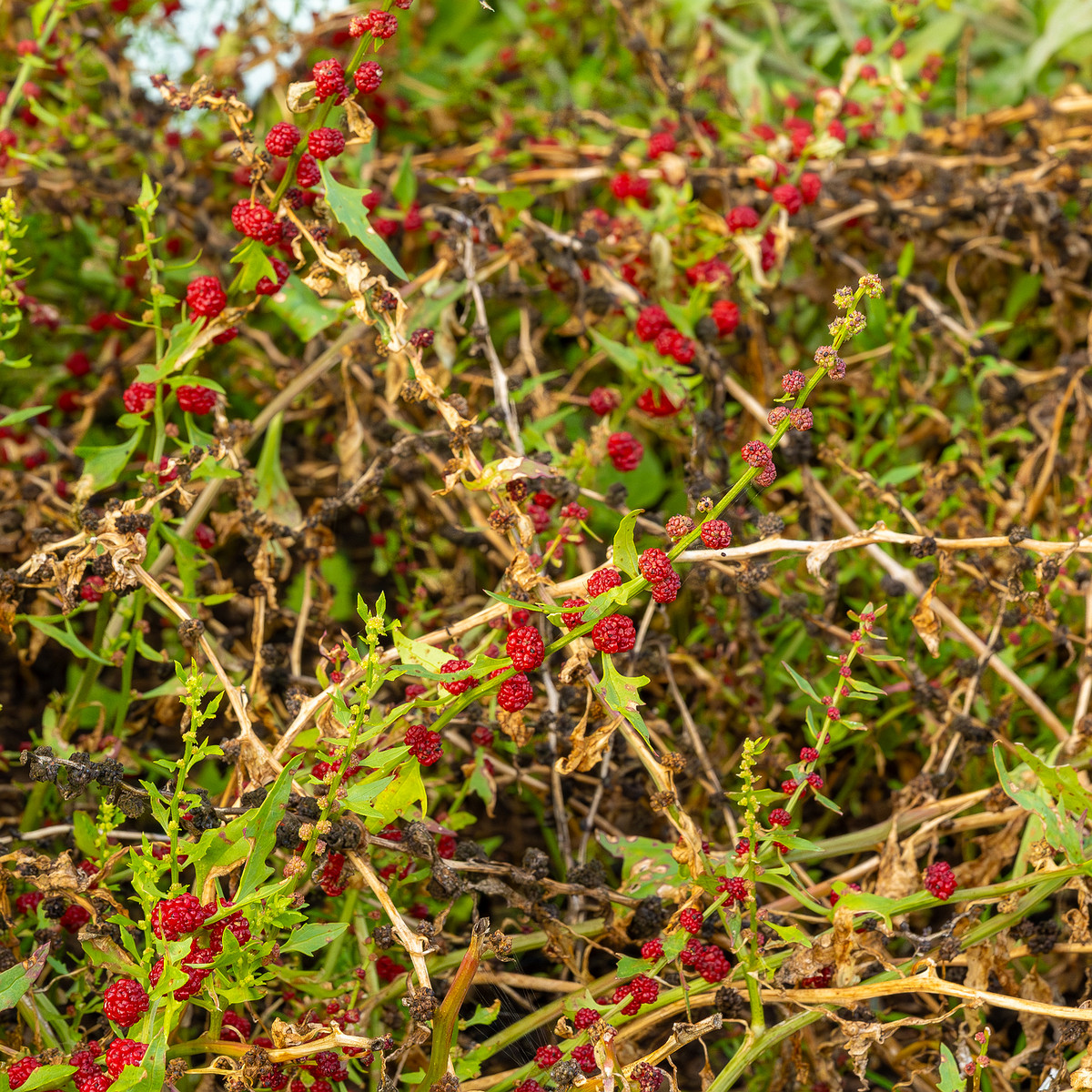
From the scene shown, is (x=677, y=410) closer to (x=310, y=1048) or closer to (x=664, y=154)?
(x=664, y=154)

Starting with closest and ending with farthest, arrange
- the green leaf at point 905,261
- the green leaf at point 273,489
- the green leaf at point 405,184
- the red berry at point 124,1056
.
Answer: the red berry at point 124,1056 < the green leaf at point 273,489 < the green leaf at point 405,184 < the green leaf at point 905,261

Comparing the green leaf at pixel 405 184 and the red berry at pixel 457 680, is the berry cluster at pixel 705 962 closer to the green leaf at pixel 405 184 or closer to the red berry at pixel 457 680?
the red berry at pixel 457 680

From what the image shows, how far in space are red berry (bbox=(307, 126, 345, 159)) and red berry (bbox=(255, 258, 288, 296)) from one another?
0.21 meters

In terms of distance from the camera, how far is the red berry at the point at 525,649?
138 centimetres

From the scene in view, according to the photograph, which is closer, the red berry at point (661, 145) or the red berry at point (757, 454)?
the red berry at point (757, 454)

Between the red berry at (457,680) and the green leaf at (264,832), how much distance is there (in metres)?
0.22

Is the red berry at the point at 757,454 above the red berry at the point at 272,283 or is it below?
below

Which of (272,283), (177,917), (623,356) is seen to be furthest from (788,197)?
(177,917)

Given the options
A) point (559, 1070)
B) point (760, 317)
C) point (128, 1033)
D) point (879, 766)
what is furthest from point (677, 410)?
point (128, 1033)

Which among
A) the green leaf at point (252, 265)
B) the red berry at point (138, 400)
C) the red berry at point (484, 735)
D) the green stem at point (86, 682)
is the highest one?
the green leaf at point (252, 265)

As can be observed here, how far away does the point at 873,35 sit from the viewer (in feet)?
12.4

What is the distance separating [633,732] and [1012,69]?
3.25 metres

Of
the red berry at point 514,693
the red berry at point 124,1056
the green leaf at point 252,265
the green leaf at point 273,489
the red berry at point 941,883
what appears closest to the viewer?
the red berry at point 124,1056

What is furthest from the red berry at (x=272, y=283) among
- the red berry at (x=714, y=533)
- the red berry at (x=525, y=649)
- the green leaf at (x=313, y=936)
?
the green leaf at (x=313, y=936)
